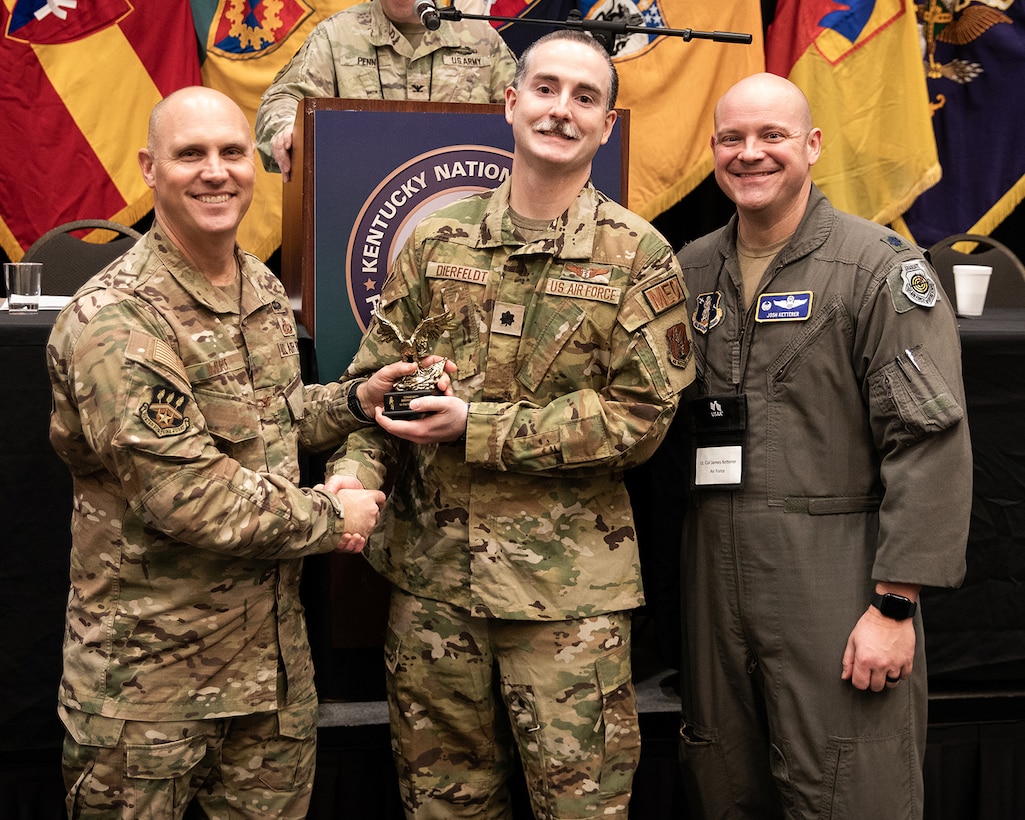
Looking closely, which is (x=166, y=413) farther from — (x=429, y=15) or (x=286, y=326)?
(x=429, y=15)

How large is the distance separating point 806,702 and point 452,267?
1.06 meters

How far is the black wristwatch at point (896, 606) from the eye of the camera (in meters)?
2.06

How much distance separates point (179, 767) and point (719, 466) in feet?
3.67

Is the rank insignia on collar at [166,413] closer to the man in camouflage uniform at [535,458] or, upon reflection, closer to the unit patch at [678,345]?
the man in camouflage uniform at [535,458]

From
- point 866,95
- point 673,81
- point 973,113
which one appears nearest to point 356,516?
point 673,81

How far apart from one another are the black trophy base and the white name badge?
22.8 inches

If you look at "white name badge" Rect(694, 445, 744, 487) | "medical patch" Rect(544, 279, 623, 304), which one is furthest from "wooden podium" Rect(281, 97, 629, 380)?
"white name badge" Rect(694, 445, 744, 487)

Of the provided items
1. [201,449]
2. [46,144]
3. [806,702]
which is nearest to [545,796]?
[806,702]

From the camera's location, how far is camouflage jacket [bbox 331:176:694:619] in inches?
80.1

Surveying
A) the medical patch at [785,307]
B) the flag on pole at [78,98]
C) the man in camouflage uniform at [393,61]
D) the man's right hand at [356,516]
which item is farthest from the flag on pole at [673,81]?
the man's right hand at [356,516]

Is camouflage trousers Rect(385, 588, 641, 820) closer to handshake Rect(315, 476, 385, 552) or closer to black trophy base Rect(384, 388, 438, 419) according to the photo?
handshake Rect(315, 476, 385, 552)

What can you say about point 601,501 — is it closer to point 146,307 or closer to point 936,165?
point 146,307

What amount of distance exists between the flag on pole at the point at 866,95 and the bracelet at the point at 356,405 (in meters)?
2.97

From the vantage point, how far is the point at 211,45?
4176 millimetres
